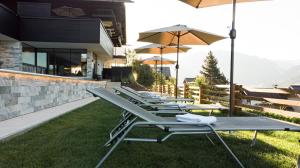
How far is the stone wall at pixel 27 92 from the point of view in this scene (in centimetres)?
641

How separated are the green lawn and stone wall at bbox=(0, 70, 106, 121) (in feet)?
4.44

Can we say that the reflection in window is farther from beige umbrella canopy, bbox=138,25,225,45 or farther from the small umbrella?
beige umbrella canopy, bbox=138,25,225,45

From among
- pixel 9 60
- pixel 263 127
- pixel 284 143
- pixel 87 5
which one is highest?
pixel 87 5

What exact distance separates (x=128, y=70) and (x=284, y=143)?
26.4 meters

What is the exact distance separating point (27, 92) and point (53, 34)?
10682mm

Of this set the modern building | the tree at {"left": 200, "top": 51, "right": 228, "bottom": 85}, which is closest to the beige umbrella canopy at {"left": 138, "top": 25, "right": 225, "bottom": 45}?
the modern building

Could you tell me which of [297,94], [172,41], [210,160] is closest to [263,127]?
[210,160]

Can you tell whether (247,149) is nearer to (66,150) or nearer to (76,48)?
(66,150)

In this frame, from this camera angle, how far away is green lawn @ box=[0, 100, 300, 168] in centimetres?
367

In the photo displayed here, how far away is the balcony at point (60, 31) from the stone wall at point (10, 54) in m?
0.76

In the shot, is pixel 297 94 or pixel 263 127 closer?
pixel 263 127

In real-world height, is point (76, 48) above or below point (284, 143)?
above

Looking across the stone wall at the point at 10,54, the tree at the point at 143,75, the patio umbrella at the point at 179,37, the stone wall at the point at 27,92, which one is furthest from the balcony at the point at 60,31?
the tree at the point at 143,75

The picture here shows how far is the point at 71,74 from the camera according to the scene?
71.1 ft
